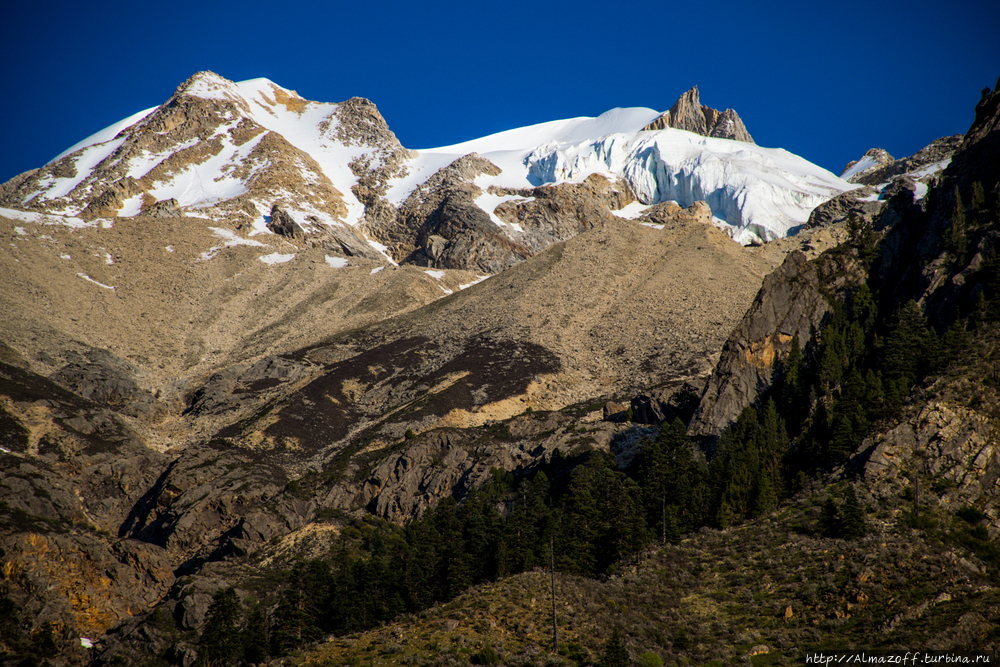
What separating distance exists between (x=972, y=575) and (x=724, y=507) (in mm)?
17062

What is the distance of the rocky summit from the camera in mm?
38062

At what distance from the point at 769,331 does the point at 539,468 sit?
24.5 meters

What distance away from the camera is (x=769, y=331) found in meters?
65.7

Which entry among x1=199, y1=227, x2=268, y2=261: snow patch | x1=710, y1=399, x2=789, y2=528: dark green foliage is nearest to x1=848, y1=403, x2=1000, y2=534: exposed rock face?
x1=710, y1=399, x2=789, y2=528: dark green foliage

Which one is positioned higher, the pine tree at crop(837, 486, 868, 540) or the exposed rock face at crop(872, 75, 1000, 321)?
the exposed rock face at crop(872, 75, 1000, 321)

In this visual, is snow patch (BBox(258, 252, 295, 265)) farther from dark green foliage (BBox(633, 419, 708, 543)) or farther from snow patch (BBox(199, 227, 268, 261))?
dark green foliage (BBox(633, 419, 708, 543))

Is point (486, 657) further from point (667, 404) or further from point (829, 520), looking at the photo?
point (667, 404)

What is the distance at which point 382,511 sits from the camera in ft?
237

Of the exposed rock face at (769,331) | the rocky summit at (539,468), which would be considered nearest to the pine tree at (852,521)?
the rocky summit at (539,468)

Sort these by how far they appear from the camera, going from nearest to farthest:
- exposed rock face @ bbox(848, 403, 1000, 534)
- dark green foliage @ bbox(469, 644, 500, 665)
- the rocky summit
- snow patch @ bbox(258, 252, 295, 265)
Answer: dark green foliage @ bbox(469, 644, 500, 665), the rocky summit, exposed rock face @ bbox(848, 403, 1000, 534), snow patch @ bbox(258, 252, 295, 265)

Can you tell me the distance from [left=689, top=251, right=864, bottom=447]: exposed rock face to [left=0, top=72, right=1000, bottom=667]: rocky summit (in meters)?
0.27

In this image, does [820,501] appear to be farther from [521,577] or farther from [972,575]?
[521,577]

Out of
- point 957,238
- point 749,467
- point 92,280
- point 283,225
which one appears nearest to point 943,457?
point 749,467

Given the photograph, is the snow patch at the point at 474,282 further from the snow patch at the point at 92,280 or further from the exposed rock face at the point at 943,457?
the exposed rock face at the point at 943,457
